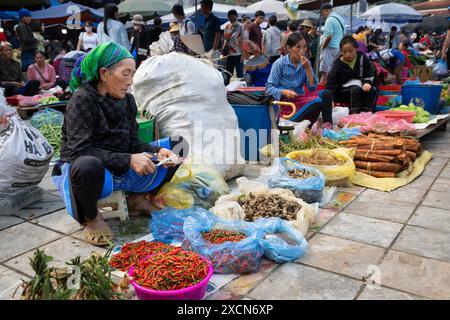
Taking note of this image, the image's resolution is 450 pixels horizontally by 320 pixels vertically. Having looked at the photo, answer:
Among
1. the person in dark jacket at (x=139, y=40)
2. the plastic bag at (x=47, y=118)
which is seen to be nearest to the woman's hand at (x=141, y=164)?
the plastic bag at (x=47, y=118)

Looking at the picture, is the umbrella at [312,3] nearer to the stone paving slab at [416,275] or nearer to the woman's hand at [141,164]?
the woman's hand at [141,164]

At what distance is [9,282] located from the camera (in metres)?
2.35

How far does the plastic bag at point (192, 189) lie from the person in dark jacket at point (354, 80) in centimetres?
319

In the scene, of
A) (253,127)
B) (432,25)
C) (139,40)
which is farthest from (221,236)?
(432,25)

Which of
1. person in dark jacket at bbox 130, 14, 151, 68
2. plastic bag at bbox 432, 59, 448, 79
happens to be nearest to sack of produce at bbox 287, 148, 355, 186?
person in dark jacket at bbox 130, 14, 151, 68

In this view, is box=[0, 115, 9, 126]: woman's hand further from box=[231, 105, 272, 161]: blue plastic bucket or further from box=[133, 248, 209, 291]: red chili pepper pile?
box=[231, 105, 272, 161]: blue plastic bucket

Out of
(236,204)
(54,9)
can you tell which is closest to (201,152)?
(236,204)

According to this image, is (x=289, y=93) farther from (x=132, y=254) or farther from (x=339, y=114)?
(x=132, y=254)

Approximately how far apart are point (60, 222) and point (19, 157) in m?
0.60

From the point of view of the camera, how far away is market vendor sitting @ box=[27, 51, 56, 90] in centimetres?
809
